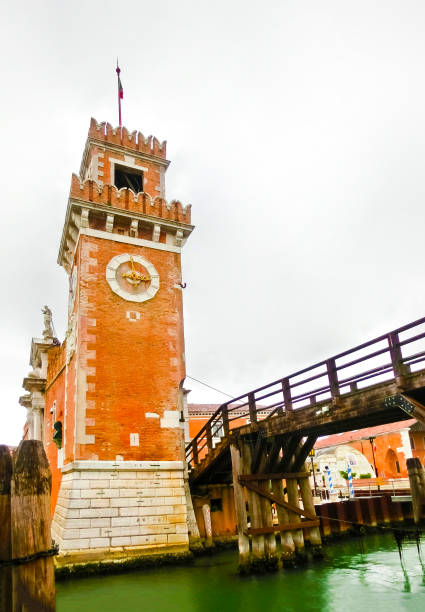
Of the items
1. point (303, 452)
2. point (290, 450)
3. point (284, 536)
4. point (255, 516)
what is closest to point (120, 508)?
point (255, 516)

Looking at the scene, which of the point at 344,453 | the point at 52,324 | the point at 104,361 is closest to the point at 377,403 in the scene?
the point at 104,361

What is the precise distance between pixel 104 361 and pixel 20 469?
1289 centimetres

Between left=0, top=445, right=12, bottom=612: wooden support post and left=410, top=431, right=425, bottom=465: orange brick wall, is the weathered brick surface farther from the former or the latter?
Answer: left=410, top=431, right=425, bottom=465: orange brick wall

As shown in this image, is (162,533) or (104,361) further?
(104,361)

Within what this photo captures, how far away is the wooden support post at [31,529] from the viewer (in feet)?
12.7

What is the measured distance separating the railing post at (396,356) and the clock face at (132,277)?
35.9 feet

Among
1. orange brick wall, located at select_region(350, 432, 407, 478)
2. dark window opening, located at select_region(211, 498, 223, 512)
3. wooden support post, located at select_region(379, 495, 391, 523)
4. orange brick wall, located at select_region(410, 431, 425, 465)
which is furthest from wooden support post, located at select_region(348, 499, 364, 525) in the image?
orange brick wall, located at select_region(410, 431, 425, 465)

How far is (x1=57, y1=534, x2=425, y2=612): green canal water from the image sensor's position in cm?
988

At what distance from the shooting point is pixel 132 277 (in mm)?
18422

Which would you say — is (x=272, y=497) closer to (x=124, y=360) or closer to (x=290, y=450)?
(x=290, y=450)

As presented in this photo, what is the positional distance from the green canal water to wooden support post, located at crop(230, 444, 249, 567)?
538 millimetres

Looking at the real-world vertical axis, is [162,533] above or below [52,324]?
below

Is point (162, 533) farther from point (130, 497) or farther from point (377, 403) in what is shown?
point (377, 403)

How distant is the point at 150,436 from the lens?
54.7ft
